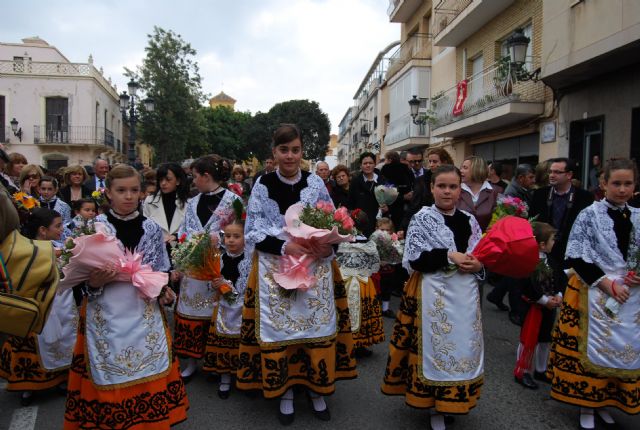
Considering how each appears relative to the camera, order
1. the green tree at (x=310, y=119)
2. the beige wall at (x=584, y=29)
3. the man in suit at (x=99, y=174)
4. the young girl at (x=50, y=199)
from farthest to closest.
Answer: the green tree at (x=310, y=119) < the beige wall at (x=584, y=29) < the man in suit at (x=99, y=174) < the young girl at (x=50, y=199)

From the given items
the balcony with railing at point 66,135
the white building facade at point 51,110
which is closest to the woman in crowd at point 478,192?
the white building facade at point 51,110

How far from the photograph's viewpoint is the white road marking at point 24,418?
3.86 metres

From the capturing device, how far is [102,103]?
40.5 m

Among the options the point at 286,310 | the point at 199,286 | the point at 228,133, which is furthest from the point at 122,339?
the point at 228,133

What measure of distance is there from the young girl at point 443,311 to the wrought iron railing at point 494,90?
11187mm

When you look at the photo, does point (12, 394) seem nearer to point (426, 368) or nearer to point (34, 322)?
point (34, 322)

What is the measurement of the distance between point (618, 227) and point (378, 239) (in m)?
2.71

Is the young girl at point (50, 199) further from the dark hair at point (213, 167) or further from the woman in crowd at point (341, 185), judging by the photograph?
the woman in crowd at point (341, 185)

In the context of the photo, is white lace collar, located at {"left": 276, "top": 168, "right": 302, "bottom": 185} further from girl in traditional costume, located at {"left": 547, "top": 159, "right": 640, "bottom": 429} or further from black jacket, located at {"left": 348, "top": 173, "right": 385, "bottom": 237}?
black jacket, located at {"left": 348, "top": 173, "right": 385, "bottom": 237}

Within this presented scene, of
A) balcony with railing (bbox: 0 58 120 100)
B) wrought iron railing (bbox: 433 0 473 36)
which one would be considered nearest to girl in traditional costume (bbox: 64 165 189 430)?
wrought iron railing (bbox: 433 0 473 36)

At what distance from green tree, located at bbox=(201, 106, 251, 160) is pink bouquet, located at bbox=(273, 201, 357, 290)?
51719mm

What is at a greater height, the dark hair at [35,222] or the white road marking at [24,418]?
the dark hair at [35,222]

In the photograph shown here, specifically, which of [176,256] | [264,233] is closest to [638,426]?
[264,233]

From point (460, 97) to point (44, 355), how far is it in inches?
647
